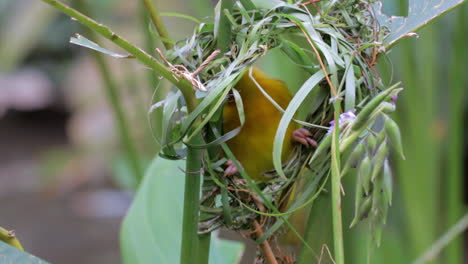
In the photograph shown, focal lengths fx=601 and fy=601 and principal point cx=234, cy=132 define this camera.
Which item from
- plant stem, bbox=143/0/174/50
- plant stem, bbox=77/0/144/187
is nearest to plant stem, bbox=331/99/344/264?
plant stem, bbox=143/0/174/50

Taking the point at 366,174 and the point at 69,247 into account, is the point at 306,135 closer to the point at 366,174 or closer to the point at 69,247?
the point at 366,174

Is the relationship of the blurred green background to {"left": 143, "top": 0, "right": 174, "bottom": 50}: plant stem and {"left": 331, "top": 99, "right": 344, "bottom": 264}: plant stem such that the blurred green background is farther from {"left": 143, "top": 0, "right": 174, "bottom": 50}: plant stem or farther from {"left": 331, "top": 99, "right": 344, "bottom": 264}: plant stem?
{"left": 331, "top": 99, "right": 344, "bottom": 264}: plant stem

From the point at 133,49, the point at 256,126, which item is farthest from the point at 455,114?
the point at 133,49

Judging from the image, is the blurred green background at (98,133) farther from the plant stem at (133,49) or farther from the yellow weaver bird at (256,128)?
the plant stem at (133,49)

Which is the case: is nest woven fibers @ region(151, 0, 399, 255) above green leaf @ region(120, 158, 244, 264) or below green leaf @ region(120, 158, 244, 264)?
above

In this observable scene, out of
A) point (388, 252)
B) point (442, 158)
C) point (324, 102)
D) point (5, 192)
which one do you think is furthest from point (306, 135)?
point (5, 192)

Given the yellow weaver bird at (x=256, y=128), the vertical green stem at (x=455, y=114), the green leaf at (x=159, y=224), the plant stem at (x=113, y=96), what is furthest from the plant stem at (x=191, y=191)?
the vertical green stem at (x=455, y=114)

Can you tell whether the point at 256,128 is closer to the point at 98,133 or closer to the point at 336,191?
the point at 336,191
